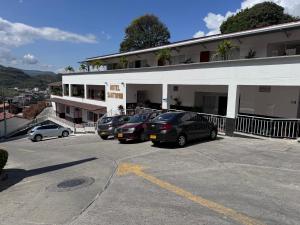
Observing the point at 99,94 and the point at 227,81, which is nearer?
the point at 227,81

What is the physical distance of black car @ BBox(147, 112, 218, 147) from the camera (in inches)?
461

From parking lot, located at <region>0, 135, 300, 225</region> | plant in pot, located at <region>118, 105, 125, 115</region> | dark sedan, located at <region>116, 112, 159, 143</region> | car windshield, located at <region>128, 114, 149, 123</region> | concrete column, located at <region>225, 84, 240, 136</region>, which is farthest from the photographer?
plant in pot, located at <region>118, 105, 125, 115</region>

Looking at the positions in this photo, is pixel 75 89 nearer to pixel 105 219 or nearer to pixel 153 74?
pixel 153 74

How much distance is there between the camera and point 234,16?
40094 mm

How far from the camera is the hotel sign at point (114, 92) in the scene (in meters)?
25.7

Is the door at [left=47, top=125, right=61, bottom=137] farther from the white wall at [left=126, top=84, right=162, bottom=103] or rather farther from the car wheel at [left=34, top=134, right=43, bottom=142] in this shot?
the white wall at [left=126, top=84, right=162, bottom=103]

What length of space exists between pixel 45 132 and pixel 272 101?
22.3 meters

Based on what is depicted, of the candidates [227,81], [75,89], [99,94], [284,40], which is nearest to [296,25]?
[284,40]

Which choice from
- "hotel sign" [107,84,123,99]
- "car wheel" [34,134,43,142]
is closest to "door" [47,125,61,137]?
"car wheel" [34,134,43,142]

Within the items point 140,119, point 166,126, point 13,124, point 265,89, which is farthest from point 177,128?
point 13,124

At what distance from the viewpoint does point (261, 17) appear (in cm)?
3672

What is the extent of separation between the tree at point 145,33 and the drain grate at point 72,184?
51655 millimetres

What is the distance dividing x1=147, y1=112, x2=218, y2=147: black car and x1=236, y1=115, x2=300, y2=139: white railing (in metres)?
2.52

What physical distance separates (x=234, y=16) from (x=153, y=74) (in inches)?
1033
